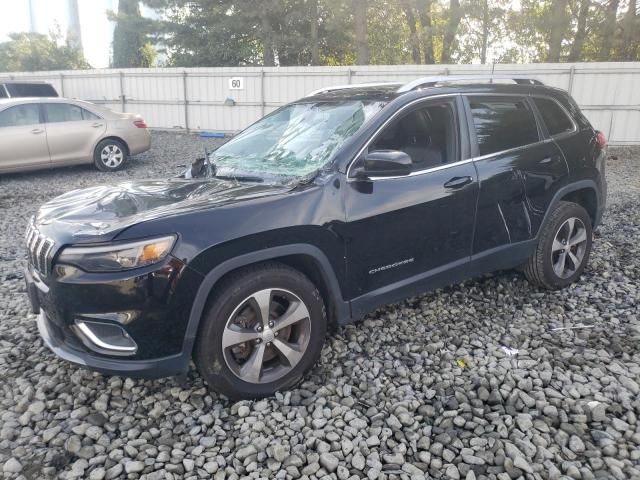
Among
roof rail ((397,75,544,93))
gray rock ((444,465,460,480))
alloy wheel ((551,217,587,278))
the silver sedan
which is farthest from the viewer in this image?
the silver sedan

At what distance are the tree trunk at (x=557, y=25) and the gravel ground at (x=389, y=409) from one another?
50.7ft

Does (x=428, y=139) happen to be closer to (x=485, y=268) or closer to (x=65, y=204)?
(x=485, y=268)

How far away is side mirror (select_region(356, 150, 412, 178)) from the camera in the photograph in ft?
9.87

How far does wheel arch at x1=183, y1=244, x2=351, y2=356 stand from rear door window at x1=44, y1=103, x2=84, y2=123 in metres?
8.50

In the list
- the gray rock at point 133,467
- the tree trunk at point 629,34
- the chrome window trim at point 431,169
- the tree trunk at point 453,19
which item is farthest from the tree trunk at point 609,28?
the gray rock at point 133,467

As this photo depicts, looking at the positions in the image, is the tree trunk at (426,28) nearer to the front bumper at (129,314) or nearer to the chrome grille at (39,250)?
the chrome grille at (39,250)

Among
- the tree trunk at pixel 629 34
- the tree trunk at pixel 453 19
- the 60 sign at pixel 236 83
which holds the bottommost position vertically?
the 60 sign at pixel 236 83

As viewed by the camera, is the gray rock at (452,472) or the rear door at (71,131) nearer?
the gray rock at (452,472)

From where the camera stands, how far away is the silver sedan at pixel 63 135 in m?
9.12

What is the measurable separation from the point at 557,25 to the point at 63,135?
1523 cm

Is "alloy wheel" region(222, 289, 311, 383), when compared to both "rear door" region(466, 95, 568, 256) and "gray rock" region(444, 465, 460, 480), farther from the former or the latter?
"rear door" region(466, 95, 568, 256)

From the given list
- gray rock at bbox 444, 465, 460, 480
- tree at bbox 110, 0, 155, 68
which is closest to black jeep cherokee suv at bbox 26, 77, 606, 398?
gray rock at bbox 444, 465, 460, 480

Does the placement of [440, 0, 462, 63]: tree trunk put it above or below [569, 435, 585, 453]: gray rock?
above

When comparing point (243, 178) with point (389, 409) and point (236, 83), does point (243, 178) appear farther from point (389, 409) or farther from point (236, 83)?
point (236, 83)
